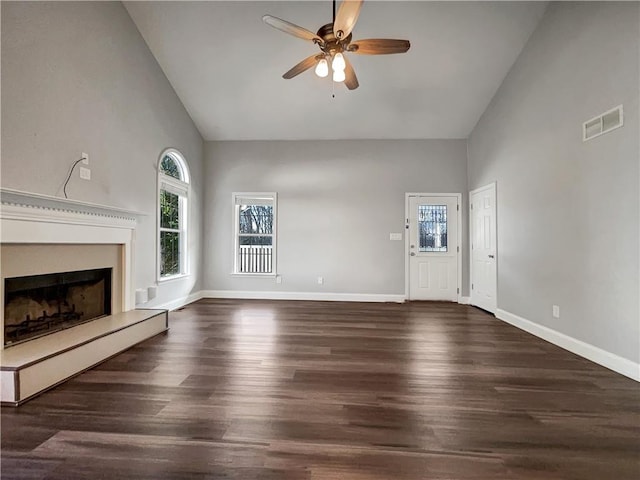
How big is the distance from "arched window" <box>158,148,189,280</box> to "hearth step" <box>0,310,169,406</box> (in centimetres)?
144

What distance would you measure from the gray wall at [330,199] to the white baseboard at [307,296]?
8 centimetres

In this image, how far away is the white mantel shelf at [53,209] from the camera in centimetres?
232

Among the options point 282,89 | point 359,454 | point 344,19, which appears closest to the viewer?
point 359,454

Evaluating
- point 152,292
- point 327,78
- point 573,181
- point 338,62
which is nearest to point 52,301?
point 152,292

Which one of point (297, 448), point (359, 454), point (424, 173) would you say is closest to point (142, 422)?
point (297, 448)

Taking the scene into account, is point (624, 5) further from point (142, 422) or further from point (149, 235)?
point (149, 235)

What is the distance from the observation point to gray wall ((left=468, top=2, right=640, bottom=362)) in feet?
8.45

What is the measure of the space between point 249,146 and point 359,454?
Result: 18.2 ft

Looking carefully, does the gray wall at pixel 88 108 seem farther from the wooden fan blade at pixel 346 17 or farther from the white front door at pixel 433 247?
the white front door at pixel 433 247

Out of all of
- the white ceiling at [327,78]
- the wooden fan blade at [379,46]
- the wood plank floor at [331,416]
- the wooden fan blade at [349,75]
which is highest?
the white ceiling at [327,78]

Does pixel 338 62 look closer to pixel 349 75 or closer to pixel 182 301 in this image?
pixel 349 75

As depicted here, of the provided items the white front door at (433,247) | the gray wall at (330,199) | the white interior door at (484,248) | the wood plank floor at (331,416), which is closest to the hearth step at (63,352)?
the wood plank floor at (331,416)

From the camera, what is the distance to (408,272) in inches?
228

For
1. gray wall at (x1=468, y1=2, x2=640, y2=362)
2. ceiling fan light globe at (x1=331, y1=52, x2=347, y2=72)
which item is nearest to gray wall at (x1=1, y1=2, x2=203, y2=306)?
ceiling fan light globe at (x1=331, y1=52, x2=347, y2=72)
